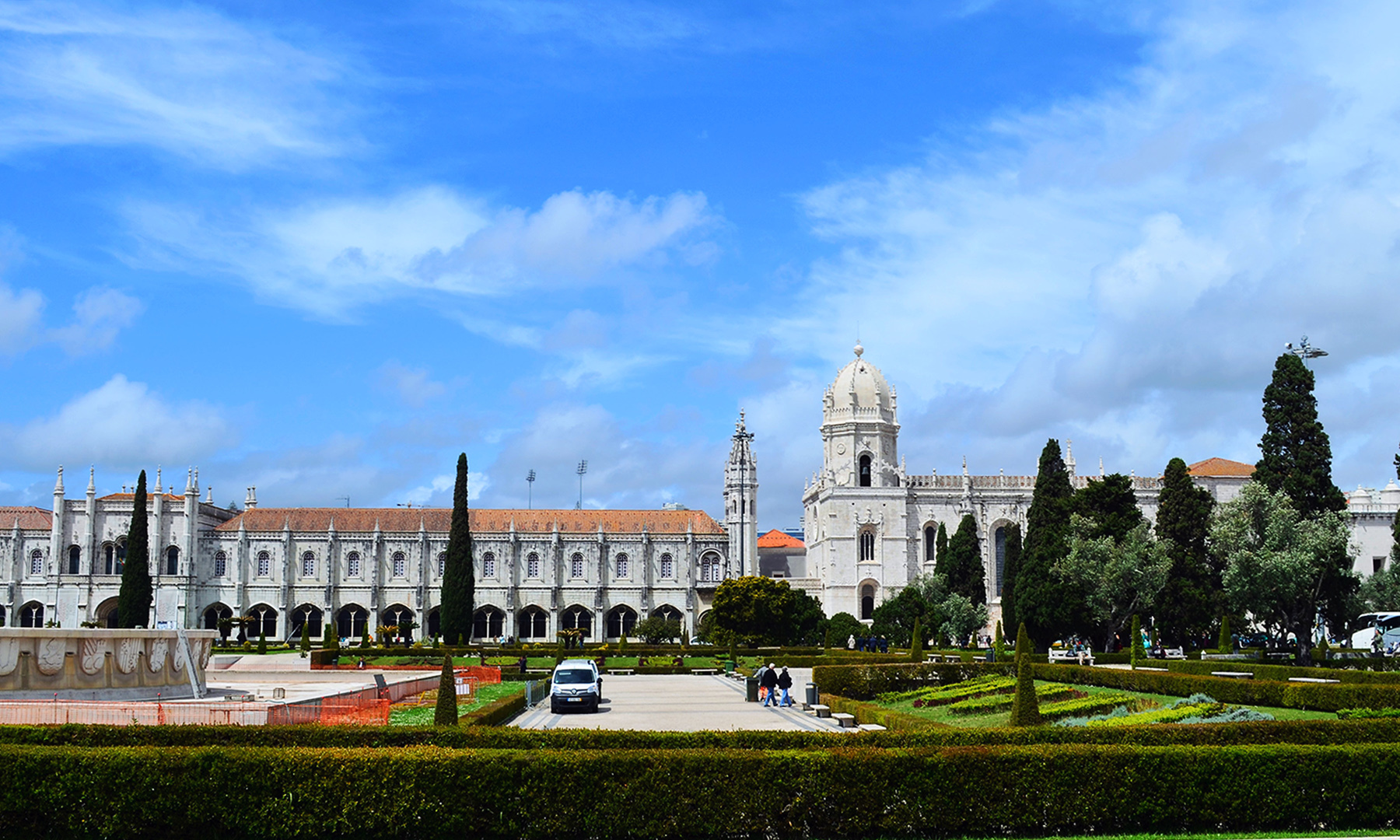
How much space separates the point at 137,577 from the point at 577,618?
26.1 metres

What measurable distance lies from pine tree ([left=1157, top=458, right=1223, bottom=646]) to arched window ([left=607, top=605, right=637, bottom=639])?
3744cm

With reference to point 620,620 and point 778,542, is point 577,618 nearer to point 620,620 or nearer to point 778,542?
point 620,620

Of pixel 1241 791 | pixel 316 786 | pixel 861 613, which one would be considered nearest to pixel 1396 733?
pixel 1241 791

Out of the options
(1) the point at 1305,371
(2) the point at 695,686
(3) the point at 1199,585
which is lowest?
(2) the point at 695,686

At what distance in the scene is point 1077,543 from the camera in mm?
50031

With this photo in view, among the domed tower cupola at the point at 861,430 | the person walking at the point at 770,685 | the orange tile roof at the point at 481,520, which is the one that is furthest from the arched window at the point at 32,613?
the person walking at the point at 770,685

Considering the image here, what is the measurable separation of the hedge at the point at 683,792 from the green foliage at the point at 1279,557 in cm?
3203

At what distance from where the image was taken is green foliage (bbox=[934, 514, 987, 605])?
66250mm

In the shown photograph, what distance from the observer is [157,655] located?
1067 inches

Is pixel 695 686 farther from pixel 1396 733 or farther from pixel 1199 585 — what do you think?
pixel 1396 733

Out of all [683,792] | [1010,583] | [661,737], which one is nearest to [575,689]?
[661,737]

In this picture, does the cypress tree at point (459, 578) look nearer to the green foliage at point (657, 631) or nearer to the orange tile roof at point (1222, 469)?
the green foliage at point (657, 631)

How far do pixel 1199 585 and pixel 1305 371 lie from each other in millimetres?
9649

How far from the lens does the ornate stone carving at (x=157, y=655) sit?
26875 mm
